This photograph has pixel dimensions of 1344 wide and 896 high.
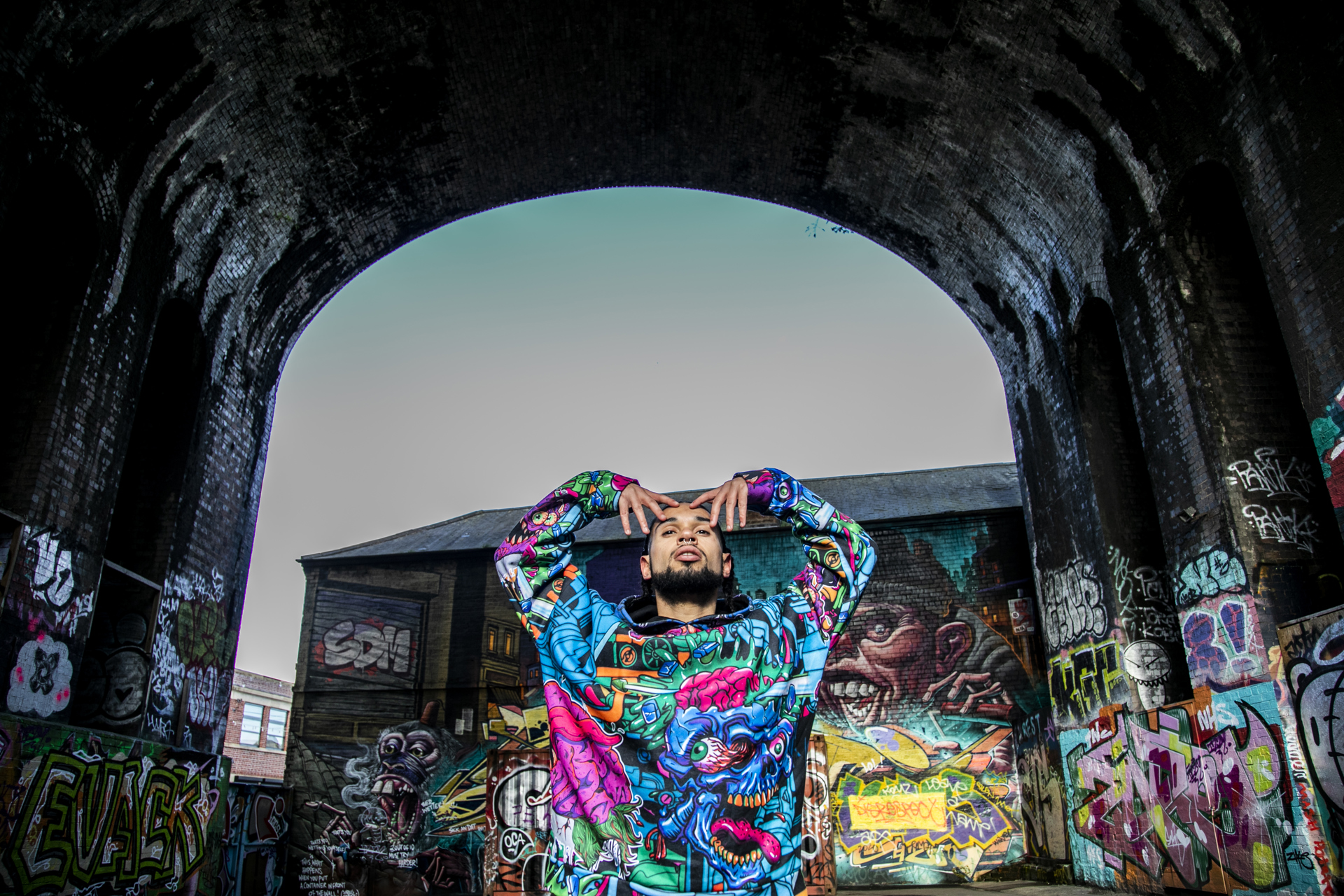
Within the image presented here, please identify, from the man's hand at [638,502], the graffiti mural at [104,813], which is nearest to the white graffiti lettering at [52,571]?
the graffiti mural at [104,813]

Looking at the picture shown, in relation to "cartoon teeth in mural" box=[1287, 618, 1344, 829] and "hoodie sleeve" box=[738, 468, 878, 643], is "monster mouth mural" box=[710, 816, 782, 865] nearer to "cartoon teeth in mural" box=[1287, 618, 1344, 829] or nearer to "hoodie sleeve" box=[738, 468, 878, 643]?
"hoodie sleeve" box=[738, 468, 878, 643]

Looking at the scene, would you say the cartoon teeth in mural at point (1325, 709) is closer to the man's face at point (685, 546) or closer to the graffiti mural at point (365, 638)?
the man's face at point (685, 546)

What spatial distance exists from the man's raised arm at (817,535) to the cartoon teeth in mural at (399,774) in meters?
14.3

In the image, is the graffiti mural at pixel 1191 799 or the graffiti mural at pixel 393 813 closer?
the graffiti mural at pixel 1191 799

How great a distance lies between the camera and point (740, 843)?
3189mm

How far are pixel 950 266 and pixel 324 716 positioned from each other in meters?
14.4

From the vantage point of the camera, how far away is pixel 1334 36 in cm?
599

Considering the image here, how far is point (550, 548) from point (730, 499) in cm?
87

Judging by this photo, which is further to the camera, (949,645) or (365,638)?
(365,638)

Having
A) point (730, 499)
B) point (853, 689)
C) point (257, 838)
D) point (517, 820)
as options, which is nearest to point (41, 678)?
point (730, 499)

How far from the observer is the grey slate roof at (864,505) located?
1680cm

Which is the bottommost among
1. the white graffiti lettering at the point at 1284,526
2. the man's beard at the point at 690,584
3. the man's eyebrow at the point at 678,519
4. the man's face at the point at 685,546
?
the man's beard at the point at 690,584

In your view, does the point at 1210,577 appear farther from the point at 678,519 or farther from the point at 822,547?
the point at 678,519

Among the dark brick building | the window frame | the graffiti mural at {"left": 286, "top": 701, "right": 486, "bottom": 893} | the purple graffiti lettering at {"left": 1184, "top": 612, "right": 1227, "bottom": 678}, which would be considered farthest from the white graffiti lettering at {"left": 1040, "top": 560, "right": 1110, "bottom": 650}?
the window frame
